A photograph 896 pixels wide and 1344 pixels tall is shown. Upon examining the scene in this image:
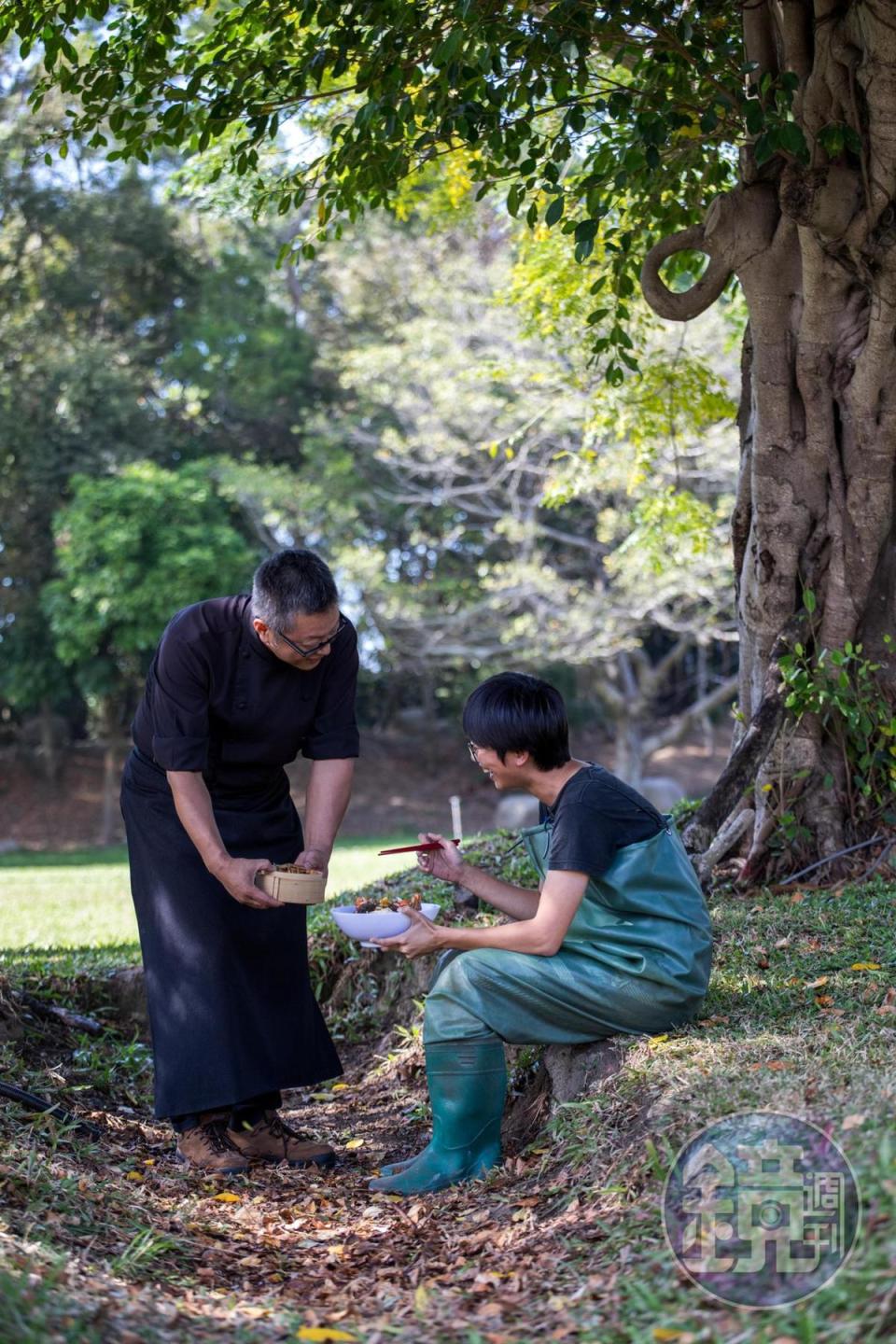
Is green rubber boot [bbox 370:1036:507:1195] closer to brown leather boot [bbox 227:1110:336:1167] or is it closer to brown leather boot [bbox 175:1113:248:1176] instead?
brown leather boot [bbox 227:1110:336:1167]

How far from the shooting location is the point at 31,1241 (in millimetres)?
2803

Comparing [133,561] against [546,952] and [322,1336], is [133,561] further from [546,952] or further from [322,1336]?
[322,1336]

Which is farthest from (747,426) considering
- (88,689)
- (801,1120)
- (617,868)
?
(88,689)

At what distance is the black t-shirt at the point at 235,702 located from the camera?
3.91 m

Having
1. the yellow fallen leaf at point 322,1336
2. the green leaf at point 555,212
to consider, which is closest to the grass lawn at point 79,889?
the green leaf at point 555,212

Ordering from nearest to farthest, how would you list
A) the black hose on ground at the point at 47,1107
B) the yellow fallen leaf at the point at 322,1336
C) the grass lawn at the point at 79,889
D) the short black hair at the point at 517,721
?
the yellow fallen leaf at the point at 322,1336 < the short black hair at the point at 517,721 < the black hose on ground at the point at 47,1107 < the grass lawn at the point at 79,889

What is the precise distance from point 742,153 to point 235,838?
3.50 meters

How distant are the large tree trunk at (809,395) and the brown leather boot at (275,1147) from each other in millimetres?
2398

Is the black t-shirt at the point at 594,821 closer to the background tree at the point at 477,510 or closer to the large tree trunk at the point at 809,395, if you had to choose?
the large tree trunk at the point at 809,395

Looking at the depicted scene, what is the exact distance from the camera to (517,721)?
11.6 feet

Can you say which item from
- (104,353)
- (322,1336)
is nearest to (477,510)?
(104,353)

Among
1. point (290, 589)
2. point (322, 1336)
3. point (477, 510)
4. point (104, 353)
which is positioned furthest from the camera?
point (104, 353)

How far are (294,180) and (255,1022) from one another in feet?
12.3

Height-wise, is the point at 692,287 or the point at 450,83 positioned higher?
the point at 450,83
